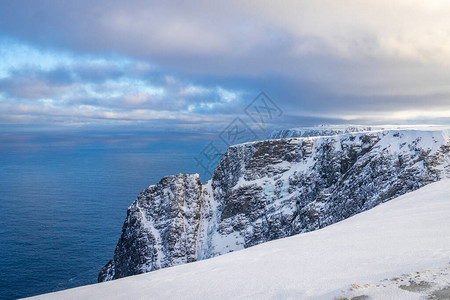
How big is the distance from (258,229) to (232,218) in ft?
27.8

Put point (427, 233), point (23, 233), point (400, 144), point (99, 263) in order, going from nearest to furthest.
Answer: point (427, 233)
point (400, 144)
point (99, 263)
point (23, 233)

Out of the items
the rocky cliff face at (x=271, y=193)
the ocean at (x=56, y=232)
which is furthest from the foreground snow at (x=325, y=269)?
the ocean at (x=56, y=232)

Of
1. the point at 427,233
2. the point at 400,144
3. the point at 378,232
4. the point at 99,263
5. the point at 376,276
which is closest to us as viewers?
the point at 376,276

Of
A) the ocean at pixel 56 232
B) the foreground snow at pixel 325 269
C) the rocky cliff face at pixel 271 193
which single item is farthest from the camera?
the ocean at pixel 56 232

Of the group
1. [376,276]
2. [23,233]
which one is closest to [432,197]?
[376,276]

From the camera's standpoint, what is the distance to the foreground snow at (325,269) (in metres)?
5.35

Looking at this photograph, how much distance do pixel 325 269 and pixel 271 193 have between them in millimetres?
63478

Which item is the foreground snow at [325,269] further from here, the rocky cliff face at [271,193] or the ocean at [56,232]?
the ocean at [56,232]

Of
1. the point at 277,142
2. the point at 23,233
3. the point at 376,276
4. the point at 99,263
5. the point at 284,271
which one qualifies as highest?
the point at 277,142

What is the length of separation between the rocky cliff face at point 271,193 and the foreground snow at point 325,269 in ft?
111

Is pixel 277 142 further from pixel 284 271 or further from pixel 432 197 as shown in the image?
pixel 284 271

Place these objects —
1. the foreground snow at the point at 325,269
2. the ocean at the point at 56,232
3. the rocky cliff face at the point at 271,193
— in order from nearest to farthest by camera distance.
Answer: the foreground snow at the point at 325,269 → the rocky cliff face at the point at 271,193 → the ocean at the point at 56,232

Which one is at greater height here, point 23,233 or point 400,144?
point 400,144

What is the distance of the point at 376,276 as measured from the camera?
568 centimetres
